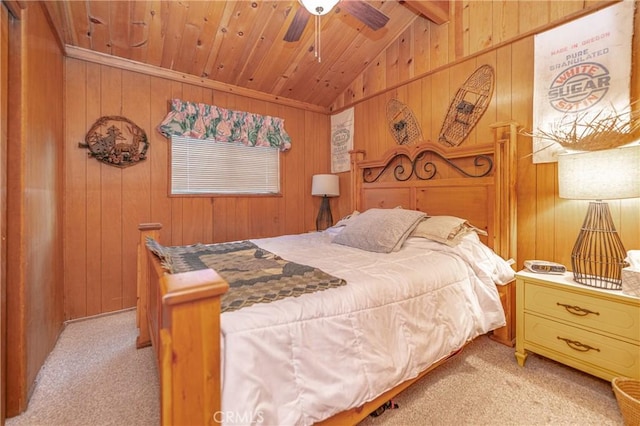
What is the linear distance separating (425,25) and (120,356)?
3.87 m

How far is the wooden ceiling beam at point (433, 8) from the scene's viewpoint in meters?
2.45

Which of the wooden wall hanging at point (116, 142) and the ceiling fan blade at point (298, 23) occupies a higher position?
the ceiling fan blade at point (298, 23)

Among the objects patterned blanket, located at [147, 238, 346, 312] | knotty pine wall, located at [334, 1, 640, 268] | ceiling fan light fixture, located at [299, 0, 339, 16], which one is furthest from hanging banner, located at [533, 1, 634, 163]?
patterned blanket, located at [147, 238, 346, 312]

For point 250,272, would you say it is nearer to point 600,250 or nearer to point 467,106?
point 600,250

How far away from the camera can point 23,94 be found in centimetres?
153

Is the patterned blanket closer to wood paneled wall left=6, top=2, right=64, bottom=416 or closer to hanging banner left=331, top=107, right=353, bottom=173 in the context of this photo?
wood paneled wall left=6, top=2, right=64, bottom=416

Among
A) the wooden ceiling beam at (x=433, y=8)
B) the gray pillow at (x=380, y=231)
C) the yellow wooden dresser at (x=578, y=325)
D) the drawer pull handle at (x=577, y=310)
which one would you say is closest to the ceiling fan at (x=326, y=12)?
the wooden ceiling beam at (x=433, y=8)

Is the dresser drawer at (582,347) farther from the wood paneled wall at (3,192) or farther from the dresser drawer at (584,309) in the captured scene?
the wood paneled wall at (3,192)

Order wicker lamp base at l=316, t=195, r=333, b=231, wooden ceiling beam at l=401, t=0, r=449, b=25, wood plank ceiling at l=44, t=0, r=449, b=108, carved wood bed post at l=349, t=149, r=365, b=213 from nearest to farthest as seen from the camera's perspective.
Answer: wood plank ceiling at l=44, t=0, r=449, b=108
wooden ceiling beam at l=401, t=0, r=449, b=25
carved wood bed post at l=349, t=149, r=365, b=213
wicker lamp base at l=316, t=195, r=333, b=231

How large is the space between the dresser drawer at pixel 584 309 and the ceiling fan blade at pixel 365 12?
2.18 meters

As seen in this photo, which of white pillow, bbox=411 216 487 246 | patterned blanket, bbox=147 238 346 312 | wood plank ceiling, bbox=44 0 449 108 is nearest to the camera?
patterned blanket, bbox=147 238 346 312

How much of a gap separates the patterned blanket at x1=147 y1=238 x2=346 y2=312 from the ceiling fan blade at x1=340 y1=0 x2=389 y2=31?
1.82 metres

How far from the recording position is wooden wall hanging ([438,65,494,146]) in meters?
2.43

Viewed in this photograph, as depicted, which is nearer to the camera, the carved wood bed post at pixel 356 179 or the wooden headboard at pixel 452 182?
the wooden headboard at pixel 452 182
